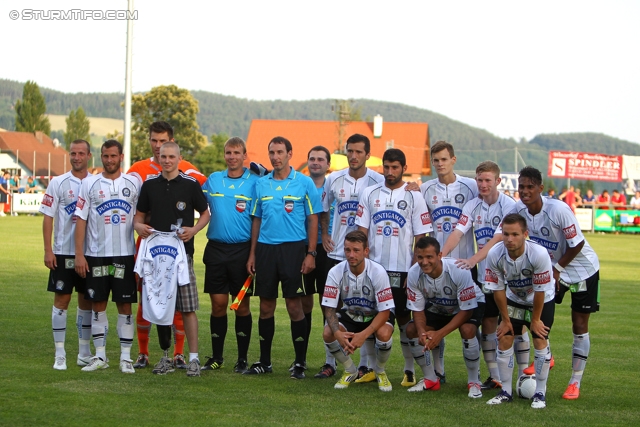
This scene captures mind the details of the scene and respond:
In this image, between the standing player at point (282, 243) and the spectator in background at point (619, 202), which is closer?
the standing player at point (282, 243)

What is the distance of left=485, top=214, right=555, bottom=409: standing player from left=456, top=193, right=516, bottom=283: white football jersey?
0.65 metres

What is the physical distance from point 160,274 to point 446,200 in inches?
114

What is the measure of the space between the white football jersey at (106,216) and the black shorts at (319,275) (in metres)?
1.84

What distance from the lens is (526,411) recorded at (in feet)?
21.5

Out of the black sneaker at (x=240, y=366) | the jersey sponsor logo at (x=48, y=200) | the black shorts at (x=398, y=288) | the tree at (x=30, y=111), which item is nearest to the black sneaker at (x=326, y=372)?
the black sneaker at (x=240, y=366)

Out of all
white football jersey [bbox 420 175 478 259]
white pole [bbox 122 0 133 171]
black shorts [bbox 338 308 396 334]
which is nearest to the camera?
black shorts [bbox 338 308 396 334]

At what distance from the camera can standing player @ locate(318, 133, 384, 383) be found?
806 cm

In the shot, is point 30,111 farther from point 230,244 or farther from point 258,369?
point 258,369

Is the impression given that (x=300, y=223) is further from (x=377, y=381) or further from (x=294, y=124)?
(x=294, y=124)

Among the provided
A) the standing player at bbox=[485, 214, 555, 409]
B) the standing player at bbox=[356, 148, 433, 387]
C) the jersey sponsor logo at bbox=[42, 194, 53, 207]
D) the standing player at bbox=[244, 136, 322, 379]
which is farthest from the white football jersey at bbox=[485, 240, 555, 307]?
the jersey sponsor logo at bbox=[42, 194, 53, 207]

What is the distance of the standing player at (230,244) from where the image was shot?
8.04 meters

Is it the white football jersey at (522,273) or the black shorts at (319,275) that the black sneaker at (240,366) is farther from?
the white football jersey at (522,273)

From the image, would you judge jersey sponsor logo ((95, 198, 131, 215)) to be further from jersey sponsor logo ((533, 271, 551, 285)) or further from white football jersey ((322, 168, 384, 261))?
jersey sponsor logo ((533, 271, 551, 285))

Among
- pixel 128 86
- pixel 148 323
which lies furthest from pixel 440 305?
pixel 128 86
